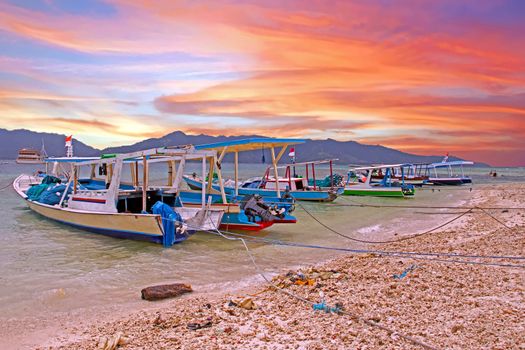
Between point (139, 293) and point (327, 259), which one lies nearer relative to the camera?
point (139, 293)

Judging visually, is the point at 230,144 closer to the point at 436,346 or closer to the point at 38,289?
the point at 38,289

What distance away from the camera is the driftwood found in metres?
8.40

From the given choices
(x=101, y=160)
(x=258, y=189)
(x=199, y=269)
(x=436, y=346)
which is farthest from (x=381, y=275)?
(x=258, y=189)

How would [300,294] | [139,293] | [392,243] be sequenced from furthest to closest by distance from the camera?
[392,243], [139,293], [300,294]

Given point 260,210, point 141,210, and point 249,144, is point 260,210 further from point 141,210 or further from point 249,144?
point 141,210

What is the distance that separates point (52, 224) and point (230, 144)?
32.5ft

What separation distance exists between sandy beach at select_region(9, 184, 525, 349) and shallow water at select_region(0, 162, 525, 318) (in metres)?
1.43

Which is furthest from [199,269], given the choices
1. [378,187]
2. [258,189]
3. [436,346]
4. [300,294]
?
[378,187]

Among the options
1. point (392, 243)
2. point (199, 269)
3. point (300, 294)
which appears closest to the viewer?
point (300, 294)

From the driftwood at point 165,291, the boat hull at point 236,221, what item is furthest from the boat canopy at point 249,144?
the driftwood at point 165,291

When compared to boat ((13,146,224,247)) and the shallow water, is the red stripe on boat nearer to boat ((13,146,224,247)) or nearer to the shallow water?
boat ((13,146,224,247))

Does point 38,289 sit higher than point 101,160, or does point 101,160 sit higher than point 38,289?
point 101,160

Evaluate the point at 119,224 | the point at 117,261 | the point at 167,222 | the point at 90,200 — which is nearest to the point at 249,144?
the point at 167,222

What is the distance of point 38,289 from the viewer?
9.57 meters
